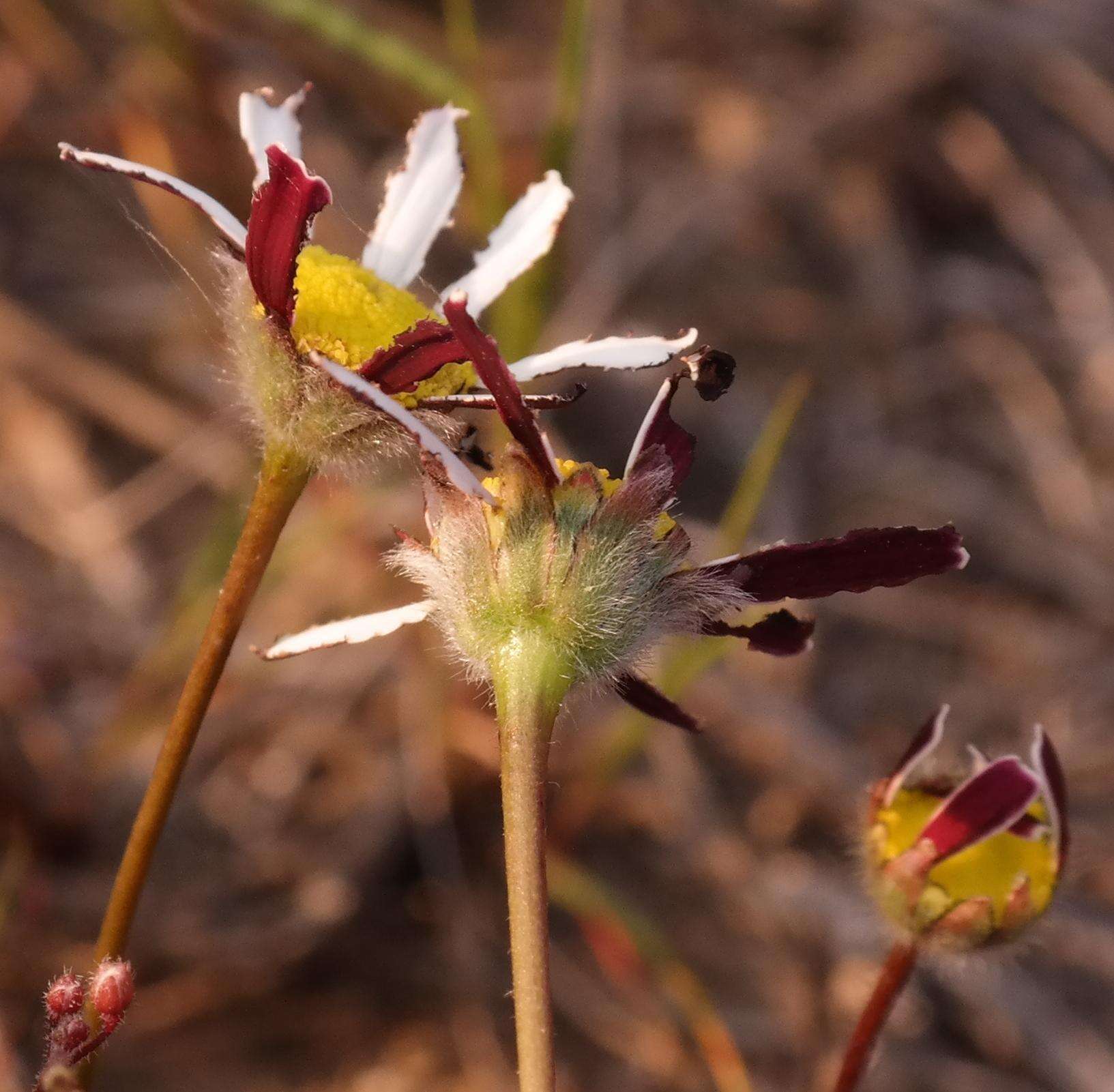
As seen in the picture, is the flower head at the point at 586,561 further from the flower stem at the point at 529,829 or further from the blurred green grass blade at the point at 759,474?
the blurred green grass blade at the point at 759,474

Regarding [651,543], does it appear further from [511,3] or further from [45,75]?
[511,3]

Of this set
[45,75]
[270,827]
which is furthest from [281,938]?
[45,75]

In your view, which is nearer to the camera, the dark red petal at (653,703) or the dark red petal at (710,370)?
the dark red petal at (710,370)

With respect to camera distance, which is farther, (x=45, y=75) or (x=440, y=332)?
(x=45, y=75)

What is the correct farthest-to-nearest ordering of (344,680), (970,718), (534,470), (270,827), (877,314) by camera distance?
1. (877,314)
2. (970,718)
3. (344,680)
4. (270,827)
5. (534,470)

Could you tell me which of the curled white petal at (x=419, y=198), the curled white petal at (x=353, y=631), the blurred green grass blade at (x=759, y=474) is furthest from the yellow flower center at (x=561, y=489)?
the blurred green grass blade at (x=759, y=474)

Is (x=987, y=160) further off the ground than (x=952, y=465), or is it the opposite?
(x=987, y=160)
